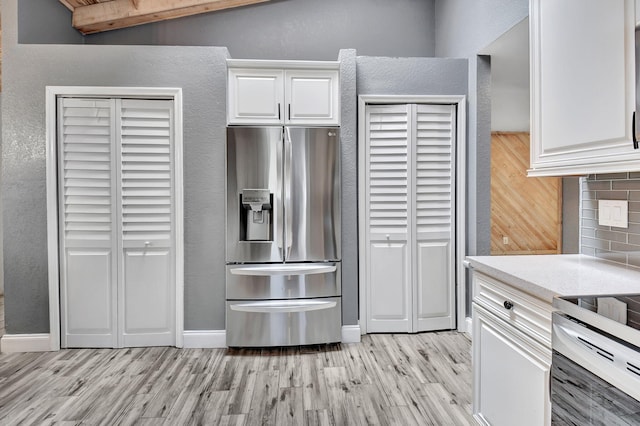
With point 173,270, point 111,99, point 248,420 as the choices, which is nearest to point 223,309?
point 173,270

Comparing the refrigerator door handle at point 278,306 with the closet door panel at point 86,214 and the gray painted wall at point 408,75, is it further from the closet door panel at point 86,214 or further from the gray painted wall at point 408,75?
the gray painted wall at point 408,75

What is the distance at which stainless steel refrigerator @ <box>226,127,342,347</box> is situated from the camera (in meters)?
2.82

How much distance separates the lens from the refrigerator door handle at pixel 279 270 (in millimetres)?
2842

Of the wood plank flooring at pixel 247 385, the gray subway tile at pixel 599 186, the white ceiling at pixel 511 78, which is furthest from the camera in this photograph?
the white ceiling at pixel 511 78

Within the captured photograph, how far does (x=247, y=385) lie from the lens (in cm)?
243

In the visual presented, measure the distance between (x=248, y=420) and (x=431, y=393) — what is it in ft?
3.71

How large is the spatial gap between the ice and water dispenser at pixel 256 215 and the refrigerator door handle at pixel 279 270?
0.74 feet

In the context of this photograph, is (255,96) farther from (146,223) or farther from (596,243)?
(596,243)

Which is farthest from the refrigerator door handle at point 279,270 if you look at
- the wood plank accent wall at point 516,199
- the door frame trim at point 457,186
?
the wood plank accent wall at point 516,199

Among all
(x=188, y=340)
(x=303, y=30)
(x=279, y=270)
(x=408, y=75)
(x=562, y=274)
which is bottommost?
(x=188, y=340)

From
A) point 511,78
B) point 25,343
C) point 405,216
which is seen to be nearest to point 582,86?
point 405,216

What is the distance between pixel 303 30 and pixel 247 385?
3.42 metres

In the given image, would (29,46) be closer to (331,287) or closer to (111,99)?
(111,99)

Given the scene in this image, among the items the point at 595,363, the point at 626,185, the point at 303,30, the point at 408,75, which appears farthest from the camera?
the point at 303,30
